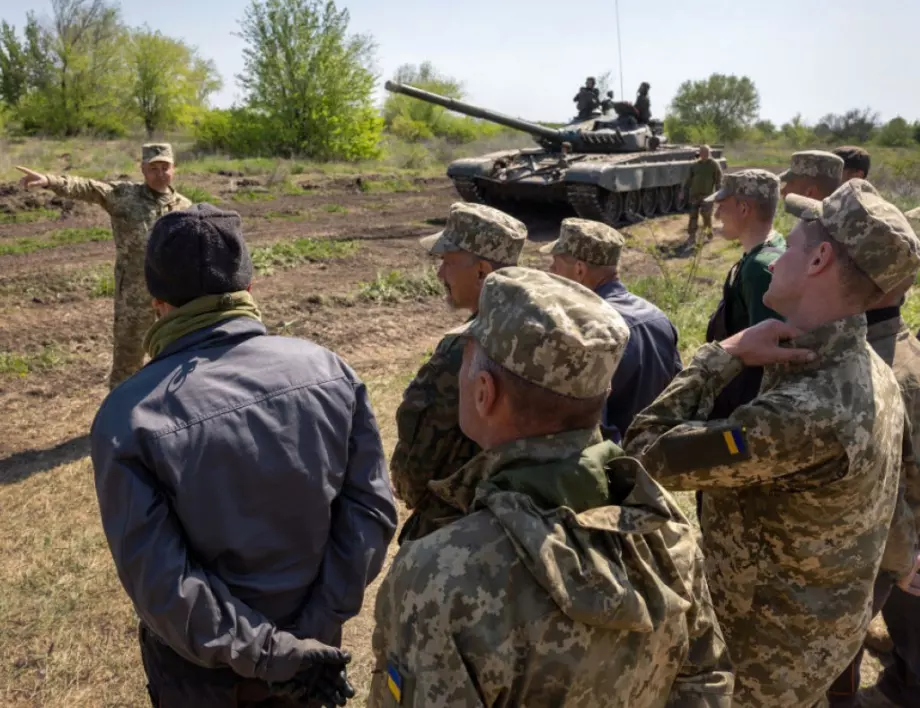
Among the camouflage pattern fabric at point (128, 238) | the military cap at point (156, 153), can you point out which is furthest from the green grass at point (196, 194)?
the military cap at point (156, 153)

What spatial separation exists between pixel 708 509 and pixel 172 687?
1.67m

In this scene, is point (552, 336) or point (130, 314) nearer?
point (552, 336)

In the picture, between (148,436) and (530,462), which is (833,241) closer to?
(530,462)

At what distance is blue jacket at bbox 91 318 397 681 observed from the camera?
183 cm

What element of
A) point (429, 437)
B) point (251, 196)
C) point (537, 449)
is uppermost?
point (537, 449)

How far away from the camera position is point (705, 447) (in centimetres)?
216

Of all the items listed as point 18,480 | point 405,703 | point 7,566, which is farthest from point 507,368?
point 18,480

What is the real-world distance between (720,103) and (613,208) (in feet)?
126

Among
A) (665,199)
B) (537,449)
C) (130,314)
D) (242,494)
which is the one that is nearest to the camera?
(537,449)

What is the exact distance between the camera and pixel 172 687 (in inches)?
82.3

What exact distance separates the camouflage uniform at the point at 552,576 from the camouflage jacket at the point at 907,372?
150 centimetres

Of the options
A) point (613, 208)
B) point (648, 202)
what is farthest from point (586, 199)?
point (648, 202)

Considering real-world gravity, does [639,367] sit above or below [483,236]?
below

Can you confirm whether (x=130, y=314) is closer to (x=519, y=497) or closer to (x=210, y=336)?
(x=210, y=336)
